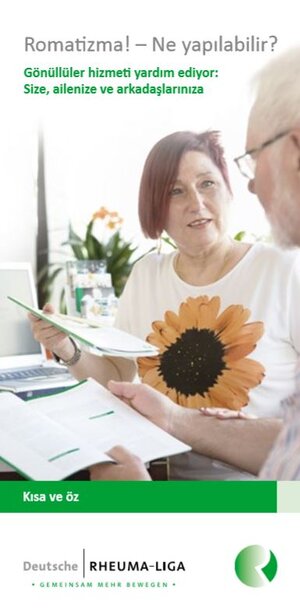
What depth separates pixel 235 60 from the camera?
146 cm

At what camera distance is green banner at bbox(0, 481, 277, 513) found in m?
1.39

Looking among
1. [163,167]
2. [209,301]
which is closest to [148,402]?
[209,301]

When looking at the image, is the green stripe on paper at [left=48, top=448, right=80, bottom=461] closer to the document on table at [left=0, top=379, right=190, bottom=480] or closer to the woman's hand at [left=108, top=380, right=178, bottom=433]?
the document on table at [left=0, top=379, right=190, bottom=480]

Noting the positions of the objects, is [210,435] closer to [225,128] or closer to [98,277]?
[98,277]

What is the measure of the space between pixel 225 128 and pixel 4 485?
0.80 metres

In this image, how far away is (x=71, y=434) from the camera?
4.26 ft

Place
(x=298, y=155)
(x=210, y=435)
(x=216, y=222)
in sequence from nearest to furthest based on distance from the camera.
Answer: (x=298, y=155) → (x=210, y=435) → (x=216, y=222)

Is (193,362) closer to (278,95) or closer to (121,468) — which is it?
(121,468)
